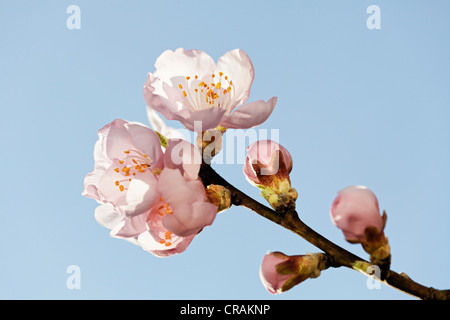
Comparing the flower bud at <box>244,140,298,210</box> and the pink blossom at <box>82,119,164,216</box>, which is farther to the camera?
the flower bud at <box>244,140,298,210</box>

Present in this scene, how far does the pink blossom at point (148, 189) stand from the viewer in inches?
32.2

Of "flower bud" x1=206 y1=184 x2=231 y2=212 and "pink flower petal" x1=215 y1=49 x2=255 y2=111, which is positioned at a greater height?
"pink flower petal" x1=215 y1=49 x2=255 y2=111

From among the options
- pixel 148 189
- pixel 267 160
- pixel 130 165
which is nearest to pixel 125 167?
pixel 130 165

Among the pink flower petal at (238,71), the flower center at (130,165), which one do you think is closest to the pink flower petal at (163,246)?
the flower center at (130,165)

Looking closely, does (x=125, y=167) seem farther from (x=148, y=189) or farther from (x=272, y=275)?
Answer: (x=272, y=275)

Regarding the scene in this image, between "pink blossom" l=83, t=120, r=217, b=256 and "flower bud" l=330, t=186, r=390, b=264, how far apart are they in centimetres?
24

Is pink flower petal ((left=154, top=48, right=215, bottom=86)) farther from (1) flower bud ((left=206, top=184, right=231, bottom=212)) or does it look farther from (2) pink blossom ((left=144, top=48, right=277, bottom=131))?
(1) flower bud ((left=206, top=184, right=231, bottom=212))

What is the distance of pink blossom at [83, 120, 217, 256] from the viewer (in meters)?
0.82

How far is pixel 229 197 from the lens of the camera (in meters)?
0.92

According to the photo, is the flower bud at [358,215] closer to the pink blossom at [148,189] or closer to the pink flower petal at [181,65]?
the pink blossom at [148,189]

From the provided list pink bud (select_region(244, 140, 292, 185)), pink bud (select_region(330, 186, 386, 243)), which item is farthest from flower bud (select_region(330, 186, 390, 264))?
pink bud (select_region(244, 140, 292, 185))

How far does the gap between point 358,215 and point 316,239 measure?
148 mm
